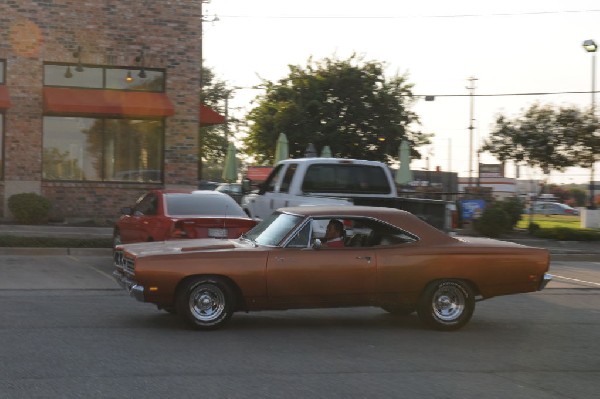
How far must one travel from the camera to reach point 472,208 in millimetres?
27047

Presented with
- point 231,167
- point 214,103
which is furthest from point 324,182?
point 214,103

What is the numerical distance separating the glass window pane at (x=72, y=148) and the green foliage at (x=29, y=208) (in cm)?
147

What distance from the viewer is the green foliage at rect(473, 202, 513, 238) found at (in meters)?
25.7

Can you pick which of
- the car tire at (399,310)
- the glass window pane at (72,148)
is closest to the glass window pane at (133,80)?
the glass window pane at (72,148)

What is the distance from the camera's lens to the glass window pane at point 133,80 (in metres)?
25.0

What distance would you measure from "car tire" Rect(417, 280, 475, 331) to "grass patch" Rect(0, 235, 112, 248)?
9999 mm

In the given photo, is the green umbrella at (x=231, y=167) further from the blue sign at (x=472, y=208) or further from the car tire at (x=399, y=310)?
the car tire at (x=399, y=310)

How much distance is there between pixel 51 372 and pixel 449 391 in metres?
3.27

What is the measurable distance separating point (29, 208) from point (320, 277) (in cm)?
1522

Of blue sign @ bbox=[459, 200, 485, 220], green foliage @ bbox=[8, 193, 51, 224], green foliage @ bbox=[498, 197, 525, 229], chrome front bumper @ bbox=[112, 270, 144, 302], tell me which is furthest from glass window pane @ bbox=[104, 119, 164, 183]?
chrome front bumper @ bbox=[112, 270, 144, 302]

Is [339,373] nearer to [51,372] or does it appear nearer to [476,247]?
[51,372]

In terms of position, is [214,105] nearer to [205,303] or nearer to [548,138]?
[548,138]

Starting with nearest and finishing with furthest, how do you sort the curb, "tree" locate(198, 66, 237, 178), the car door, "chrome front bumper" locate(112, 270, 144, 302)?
"chrome front bumper" locate(112, 270, 144, 302)
the car door
the curb
"tree" locate(198, 66, 237, 178)

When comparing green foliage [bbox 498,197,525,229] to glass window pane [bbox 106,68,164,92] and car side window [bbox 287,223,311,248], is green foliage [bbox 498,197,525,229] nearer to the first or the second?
glass window pane [bbox 106,68,164,92]
